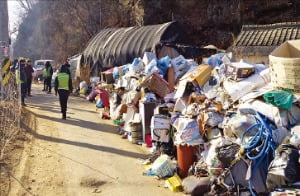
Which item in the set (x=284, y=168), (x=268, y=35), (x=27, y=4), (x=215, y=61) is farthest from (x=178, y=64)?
(x=27, y=4)

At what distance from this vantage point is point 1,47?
14.4 metres

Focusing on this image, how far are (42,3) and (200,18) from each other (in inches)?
1421

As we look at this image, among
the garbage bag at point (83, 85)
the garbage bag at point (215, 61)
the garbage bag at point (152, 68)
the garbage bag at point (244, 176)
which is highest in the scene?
the garbage bag at point (215, 61)

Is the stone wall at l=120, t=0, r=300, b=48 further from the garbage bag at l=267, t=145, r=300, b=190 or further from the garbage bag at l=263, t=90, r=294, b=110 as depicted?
the garbage bag at l=267, t=145, r=300, b=190

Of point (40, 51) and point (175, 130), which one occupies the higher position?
point (40, 51)

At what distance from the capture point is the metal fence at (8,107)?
8.95 m

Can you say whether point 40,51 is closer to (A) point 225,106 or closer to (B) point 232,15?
(B) point 232,15

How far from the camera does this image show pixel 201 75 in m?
7.54

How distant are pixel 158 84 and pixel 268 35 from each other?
674 centimetres

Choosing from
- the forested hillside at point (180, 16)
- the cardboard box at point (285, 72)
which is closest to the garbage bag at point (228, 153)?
the cardboard box at point (285, 72)

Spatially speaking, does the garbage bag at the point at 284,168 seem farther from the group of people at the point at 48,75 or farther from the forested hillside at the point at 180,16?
the group of people at the point at 48,75

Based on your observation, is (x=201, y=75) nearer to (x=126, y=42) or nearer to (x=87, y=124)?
(x=87, y=124)

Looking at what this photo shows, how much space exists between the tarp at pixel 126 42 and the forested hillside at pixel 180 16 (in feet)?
8.02

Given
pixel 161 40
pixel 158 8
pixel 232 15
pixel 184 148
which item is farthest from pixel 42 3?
pixel 184 148
